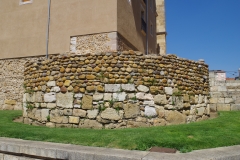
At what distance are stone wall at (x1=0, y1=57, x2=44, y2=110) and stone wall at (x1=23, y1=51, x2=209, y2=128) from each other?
5.31 metres

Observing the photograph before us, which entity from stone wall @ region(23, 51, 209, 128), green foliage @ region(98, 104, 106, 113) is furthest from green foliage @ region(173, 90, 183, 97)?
green foliage @ region(98, 104, 106, 113)

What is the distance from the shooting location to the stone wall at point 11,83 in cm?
1148

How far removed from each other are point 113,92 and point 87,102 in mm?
778

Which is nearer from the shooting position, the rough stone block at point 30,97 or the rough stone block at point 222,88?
the rough stone block at point 30,97

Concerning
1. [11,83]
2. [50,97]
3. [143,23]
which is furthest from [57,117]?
[143,23]

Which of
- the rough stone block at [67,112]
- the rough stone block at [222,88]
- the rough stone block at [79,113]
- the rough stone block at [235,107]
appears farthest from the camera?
the rough stone block at [222,88]

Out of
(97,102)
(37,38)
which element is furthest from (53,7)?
(97,102)

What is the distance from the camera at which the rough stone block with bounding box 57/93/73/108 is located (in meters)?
6.28

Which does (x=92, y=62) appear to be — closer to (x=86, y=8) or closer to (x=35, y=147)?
(x=35, y=147)

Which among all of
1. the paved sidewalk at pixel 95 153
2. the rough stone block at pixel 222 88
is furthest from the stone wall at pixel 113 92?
the rough stone block at pixel 222 88

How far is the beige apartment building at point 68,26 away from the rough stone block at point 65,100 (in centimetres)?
384

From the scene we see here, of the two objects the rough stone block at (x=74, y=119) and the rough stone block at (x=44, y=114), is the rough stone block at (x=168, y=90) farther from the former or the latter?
the rough stone block at (x=44, y=114)

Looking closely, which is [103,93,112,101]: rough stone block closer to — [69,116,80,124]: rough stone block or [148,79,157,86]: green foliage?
[69,116,80,124]: rough stone block

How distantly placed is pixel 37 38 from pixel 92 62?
6254 mm
